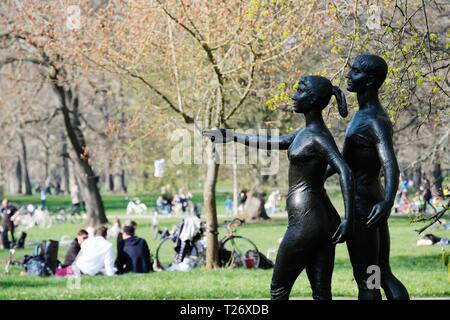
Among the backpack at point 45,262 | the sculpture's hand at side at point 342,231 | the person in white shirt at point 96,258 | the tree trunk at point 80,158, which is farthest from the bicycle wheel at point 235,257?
the tree trunk at point 80,158

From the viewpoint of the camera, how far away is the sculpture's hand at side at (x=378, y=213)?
721cm

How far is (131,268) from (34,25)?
9.85 metres

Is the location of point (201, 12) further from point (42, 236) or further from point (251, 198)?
point (251, 198)

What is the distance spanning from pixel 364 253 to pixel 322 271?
0.42 m

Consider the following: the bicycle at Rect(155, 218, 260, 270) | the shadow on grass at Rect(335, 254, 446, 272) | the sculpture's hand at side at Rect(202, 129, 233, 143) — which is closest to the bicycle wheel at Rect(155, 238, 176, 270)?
the bicycle at Rect(155, 218, 260, 270)

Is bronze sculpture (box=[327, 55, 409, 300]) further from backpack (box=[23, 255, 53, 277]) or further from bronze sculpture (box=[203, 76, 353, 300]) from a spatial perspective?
backpack (box=[23, 255, 53, 277])

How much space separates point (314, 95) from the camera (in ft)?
24.7

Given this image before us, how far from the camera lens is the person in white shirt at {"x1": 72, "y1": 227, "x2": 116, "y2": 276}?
18312 millimetres

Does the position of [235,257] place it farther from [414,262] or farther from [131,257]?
[414,262]

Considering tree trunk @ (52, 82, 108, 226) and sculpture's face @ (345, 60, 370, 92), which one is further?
tree trunk @ (52, 82, 108, 226)

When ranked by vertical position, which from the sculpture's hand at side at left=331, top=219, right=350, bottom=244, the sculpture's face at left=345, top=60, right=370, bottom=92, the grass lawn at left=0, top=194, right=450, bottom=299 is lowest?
the grass lawn at left=0, top=194, right=450, bottom=299

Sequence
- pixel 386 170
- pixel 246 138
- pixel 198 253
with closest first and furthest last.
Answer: pixel 386 170
pixel 246 138
pixel 198 253

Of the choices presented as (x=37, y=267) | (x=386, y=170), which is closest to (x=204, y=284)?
(x=37, y=267)
